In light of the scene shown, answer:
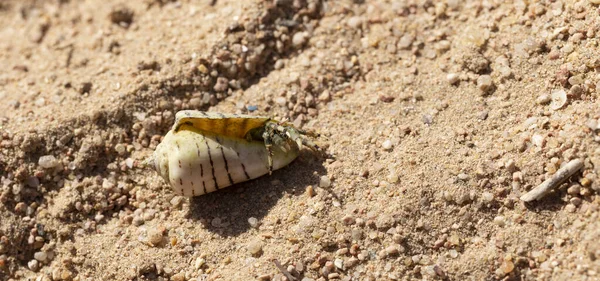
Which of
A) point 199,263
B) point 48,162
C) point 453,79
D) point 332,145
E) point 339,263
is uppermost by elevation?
point 453,79

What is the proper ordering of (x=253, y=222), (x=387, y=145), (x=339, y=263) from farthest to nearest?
1. (x=387, y=145)
2. (x=253, y=222)
3. (x=339, y=263)

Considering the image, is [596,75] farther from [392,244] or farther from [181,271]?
[181,271]

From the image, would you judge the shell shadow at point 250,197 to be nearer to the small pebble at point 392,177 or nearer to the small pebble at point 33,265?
the small pebble at point 392,177

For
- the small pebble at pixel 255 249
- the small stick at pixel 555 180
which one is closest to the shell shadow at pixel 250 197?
the small pebble at pixel 255 249

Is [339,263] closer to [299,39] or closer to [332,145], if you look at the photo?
[332,145]

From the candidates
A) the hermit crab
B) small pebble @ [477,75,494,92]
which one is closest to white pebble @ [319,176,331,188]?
the hermit crab

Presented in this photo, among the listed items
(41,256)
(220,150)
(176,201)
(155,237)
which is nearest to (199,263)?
(155,237)

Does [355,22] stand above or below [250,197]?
above

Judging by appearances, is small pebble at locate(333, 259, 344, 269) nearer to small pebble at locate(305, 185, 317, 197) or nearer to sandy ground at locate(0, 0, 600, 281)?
sandy ground at locate(0, 0, 600, 281)
